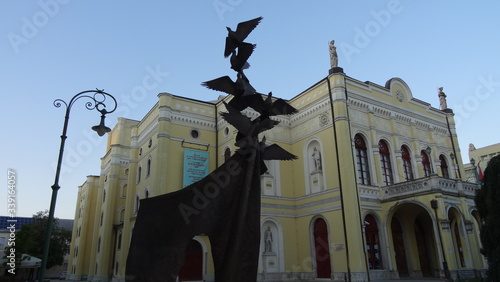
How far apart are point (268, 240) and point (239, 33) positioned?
17243 mm

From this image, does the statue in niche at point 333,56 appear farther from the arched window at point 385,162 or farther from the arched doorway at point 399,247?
the arched doorway at point 399,247

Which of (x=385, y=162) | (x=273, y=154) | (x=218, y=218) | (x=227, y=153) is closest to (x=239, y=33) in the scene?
(x=273, y=154)

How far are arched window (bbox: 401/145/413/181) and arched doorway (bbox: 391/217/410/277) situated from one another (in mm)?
3507

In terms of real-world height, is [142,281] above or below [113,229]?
below

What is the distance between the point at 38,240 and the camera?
3472 centimetres

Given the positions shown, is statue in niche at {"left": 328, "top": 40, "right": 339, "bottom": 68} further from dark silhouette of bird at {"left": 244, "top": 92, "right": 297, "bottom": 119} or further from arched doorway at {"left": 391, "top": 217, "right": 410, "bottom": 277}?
dark silhouette of bird at {"left": 244, "top": 92, "right": 297, "bottom": 119}

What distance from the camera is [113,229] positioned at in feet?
99.8

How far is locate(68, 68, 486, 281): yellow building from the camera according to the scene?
19.6 m

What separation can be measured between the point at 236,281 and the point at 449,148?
88.3 feet

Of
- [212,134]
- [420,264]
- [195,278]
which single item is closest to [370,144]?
[420,264]

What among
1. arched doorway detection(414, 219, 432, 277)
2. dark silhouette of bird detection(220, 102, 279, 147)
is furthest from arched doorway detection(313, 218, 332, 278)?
dark silhouette of bird detection(220, 102, 279, 147)

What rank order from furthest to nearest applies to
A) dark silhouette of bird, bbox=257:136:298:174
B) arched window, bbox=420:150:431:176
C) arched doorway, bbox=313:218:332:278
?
arched window, bbox=420:150:431:176 → arched doorway, bbox=313:218:332:278 → dark silhouette of bird, bbox=257:136:298:174

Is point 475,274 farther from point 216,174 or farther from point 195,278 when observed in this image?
point 216,174

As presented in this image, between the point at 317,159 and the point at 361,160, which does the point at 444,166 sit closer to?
the point at 361,160
